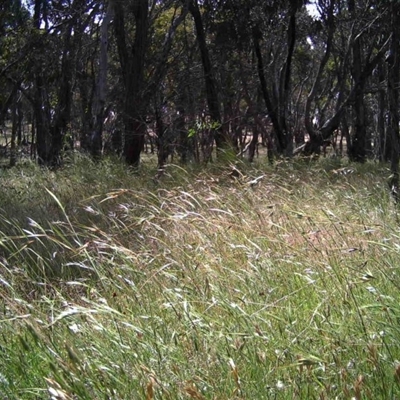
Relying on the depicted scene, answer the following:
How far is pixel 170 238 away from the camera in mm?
3494

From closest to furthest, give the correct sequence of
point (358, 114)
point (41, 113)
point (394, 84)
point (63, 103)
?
point (394, 84) < point (63, 103) < point (358, 114) < point (41, 113)

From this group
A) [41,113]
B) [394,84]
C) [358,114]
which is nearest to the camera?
[394,84]

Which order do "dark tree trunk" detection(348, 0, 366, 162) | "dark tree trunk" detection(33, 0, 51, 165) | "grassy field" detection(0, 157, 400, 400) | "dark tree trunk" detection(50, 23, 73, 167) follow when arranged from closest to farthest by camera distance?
"grassy field" detection(0, 157, 400, 400)
"dark tree trunk" detection(50, 23, 73, 167)
"dark tree trunk" detection(348, 0, 366, 162)
"dark tree trunk" detection(33, 0, 51, 165)

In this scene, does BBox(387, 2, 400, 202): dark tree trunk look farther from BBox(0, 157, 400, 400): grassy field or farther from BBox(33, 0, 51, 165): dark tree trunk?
BBox(33, 0, 51, 165): dark tree trunk

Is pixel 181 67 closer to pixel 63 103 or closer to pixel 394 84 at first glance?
pixel 63 103

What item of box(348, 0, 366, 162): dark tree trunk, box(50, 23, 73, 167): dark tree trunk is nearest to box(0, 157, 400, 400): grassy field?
box(50, 23, 73, 167): dark tree trunk

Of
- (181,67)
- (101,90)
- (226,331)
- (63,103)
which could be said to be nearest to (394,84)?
(226,331)

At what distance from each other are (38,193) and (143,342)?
542 centimetres

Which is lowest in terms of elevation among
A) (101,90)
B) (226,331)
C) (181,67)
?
(226,331)

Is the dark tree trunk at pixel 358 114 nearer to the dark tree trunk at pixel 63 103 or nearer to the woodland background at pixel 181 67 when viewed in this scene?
the woodland background at pixel 181 67

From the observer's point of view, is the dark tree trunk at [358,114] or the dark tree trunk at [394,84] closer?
the dark tree trunk at [394,84]

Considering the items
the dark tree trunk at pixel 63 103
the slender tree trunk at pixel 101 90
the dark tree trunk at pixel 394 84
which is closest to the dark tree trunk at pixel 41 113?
the dark tree trunk at pixel 63 103

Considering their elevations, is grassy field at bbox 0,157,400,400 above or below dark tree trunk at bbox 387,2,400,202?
below

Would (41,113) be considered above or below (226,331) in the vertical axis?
above
